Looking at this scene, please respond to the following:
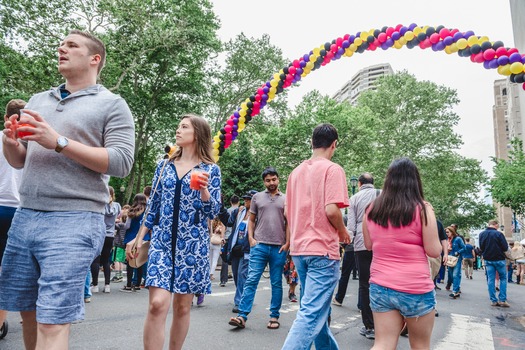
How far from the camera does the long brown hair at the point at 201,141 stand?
3.42 m

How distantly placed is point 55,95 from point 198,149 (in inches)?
49.7

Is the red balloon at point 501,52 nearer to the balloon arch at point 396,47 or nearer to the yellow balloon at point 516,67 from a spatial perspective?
the balloon arch at point 396,47

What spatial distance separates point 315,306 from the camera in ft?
10.2

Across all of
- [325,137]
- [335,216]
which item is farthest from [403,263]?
[325,137]

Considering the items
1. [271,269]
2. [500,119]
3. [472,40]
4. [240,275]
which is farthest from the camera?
[500,119]

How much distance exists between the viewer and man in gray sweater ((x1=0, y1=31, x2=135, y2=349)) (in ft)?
6.59

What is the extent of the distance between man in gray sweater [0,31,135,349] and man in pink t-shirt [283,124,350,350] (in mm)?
1587

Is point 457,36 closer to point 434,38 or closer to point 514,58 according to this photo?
point 434,38

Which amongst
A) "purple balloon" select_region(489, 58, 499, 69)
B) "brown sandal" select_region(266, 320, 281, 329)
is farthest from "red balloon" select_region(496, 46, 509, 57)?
"brown sandal" select_region(266, 320, 281, 329)

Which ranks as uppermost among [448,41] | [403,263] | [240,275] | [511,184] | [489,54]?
[448,41]

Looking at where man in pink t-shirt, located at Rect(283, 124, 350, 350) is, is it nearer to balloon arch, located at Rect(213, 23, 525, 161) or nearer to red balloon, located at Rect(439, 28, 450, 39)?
balloon arch, located at Rect(213, 23, 525, 161)

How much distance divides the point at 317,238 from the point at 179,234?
107 cm

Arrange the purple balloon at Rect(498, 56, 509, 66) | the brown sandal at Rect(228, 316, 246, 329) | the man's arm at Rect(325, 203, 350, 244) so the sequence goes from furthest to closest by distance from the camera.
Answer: the purple balloon at Rect(498, 56, 509, 66), the brown sandal at Rect(228, 316, 246, 329), the man's arm at Rect(325, 203, 350, 244)

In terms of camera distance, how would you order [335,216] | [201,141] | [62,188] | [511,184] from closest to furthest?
[62,188] → [335,216] → [201,141] → [511,184]
